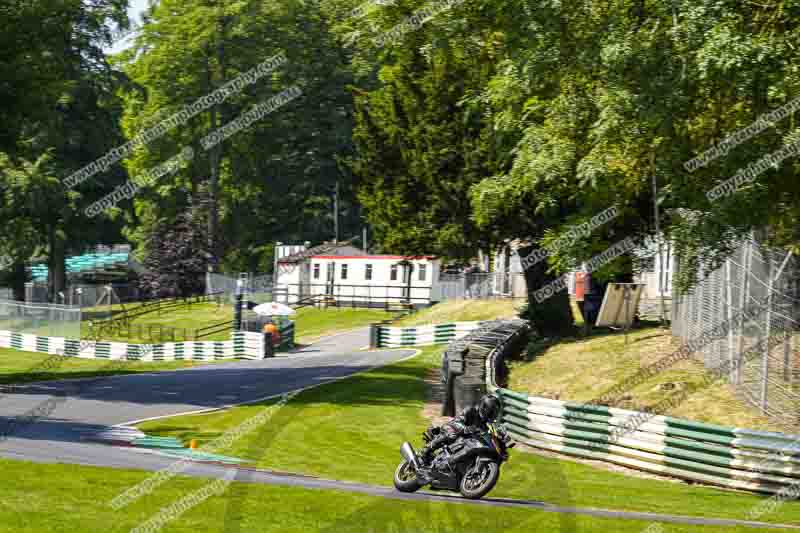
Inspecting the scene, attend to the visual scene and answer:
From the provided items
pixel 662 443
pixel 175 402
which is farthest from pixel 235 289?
pixel 662 443

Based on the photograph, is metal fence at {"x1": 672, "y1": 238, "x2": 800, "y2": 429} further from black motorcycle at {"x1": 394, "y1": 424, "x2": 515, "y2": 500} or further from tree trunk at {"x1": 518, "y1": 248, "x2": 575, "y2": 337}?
tree trunk at {"x1": 518, "y1": 248, "x2": 575, "y2": 337}

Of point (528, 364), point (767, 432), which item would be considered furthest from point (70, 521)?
point (528, 364)

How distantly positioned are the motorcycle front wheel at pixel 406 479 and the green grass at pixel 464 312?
3260cm

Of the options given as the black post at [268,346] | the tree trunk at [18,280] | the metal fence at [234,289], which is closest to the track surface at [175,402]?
the black post at [268,346]

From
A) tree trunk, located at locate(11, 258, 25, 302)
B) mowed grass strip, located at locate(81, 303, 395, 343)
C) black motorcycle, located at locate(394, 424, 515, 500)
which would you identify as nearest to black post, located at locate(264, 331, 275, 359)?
mowed grass strip, located at locate(81, 303, 395, 343)

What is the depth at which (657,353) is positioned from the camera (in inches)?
1107

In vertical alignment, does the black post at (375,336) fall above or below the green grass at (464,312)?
below

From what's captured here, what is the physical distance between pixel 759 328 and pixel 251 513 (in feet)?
33.9

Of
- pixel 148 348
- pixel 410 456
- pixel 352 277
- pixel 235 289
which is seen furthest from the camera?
pixel 235 289

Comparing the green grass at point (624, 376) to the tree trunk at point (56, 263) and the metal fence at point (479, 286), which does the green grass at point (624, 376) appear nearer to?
the metal fence at point (479, 286)

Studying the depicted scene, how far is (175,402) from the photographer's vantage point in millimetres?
29438

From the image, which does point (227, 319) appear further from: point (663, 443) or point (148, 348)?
point (663, 443)

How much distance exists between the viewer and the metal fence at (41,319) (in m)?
52.0

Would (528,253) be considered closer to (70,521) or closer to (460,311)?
(460,311)
